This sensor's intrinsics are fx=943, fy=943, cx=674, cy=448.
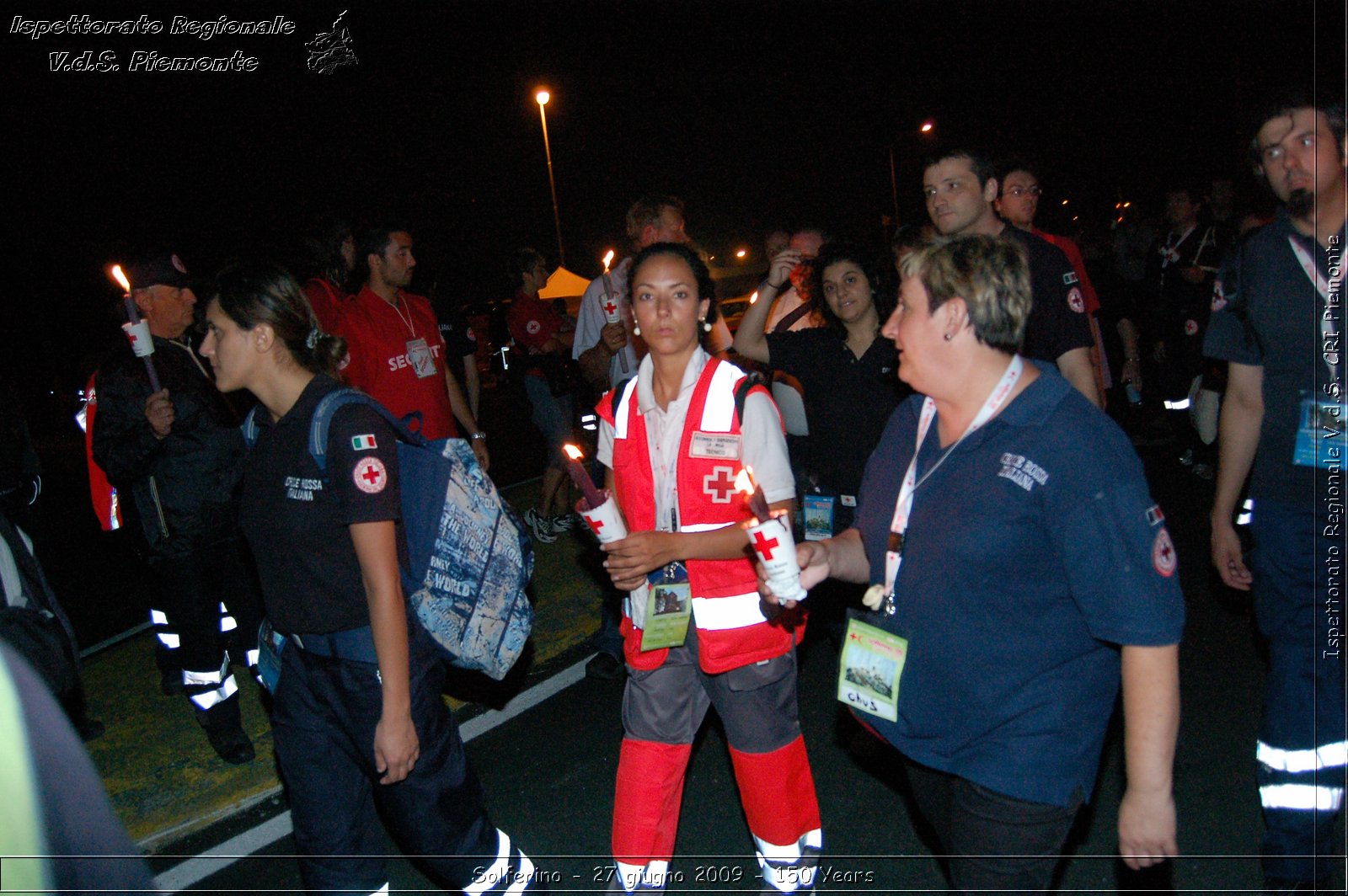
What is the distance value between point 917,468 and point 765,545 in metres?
0.49

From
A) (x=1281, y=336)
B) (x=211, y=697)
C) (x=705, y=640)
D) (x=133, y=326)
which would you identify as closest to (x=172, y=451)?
(x=133, y=326)

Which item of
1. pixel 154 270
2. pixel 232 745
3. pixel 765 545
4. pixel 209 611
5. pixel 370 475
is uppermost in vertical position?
pixel 154 270

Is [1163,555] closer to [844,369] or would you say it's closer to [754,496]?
[754,496]

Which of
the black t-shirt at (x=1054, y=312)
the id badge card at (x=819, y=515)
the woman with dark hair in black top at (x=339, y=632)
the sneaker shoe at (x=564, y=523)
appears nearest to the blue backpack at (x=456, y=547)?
the woman with dark hair in black top at (x=339, y=632)

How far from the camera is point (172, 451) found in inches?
189

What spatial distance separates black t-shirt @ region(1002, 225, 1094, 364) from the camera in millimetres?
4020

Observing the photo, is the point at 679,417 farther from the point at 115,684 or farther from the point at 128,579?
the point at 128,579

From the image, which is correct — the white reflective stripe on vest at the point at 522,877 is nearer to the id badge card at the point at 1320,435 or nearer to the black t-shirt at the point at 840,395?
the black t-shirt at the point at 840,395

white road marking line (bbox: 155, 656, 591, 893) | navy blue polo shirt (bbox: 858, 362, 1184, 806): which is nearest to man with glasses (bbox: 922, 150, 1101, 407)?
navy blue polo shirt (bbox: 858, 362, 1184, 806)

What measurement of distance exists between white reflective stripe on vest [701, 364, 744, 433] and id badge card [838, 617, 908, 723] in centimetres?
85

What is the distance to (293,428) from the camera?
2.83 meters

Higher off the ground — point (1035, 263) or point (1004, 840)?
point (1035, 263)

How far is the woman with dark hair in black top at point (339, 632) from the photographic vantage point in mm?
2721

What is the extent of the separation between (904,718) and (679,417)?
1249 mm
